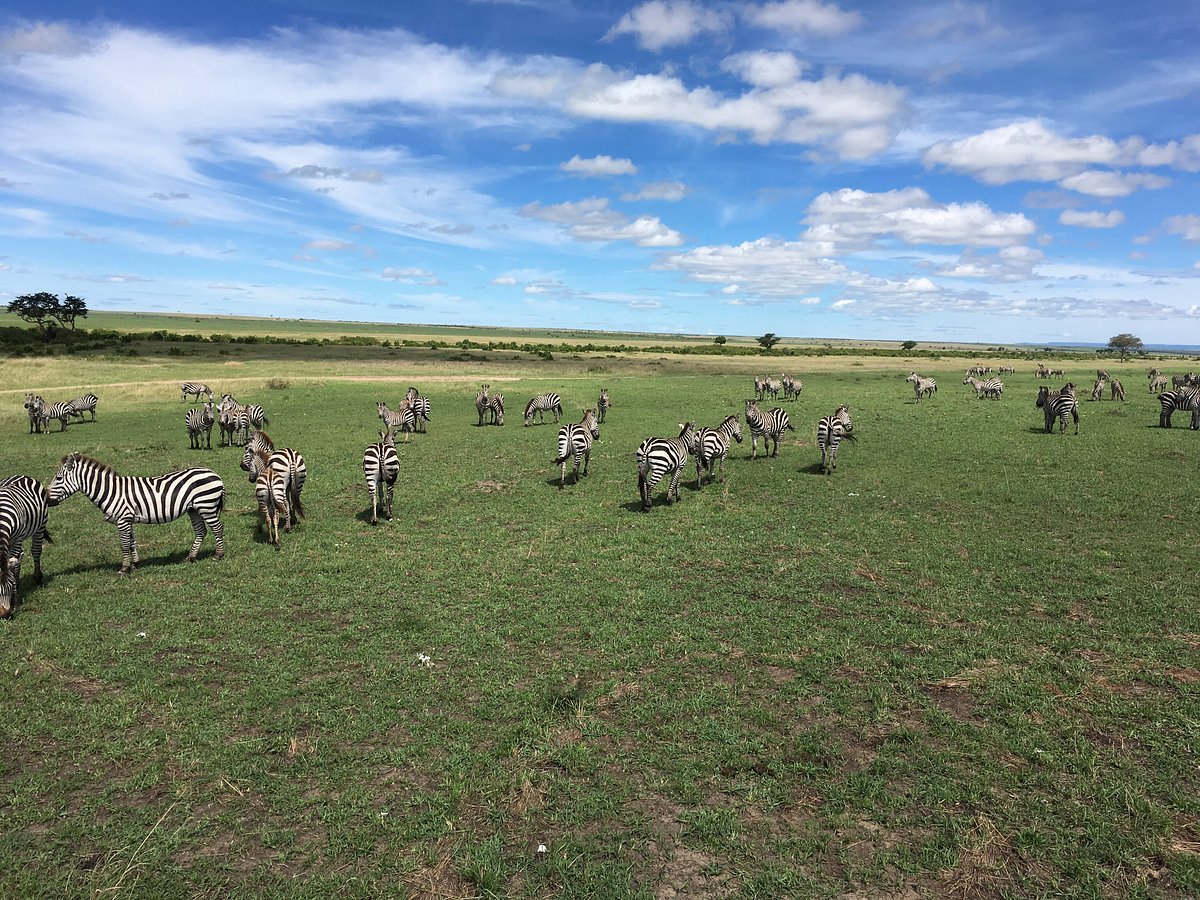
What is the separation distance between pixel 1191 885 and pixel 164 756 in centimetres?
1060

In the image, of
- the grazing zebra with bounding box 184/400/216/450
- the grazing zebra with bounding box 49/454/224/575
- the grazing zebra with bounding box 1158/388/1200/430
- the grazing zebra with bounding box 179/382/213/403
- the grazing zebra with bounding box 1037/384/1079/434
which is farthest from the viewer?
the grazing zebra with bounding box 179/382/213/403

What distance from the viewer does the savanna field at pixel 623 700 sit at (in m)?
6.29

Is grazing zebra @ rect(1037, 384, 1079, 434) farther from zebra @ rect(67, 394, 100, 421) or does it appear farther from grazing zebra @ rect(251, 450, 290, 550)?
zebra @ rect(67, 394, 100, 421)

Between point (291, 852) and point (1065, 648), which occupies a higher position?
point (1065, 648)

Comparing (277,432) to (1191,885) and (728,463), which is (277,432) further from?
(1191,885)

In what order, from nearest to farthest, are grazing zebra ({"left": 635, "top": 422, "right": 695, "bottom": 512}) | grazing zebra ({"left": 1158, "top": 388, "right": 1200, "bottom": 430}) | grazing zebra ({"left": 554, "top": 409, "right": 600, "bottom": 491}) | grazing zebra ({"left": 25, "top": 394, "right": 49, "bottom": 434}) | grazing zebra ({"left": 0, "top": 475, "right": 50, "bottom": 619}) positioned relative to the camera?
grazing zebra ({"left": 0, "top": 475, "right": 50, "bottom": 619}) < grazing zebra ({"left": 635, "top": 422, "right": 695, "bottom": 512}) < grazing zebra ({"left": 554, "top": 409, "right": 600, "bottom": 491}) < grazing zebra ({"left": 1158, "top": 388, "right": 1200, "bottom": 430}) < grazing zebra ({"left": 25, "top": 394, "right": 49, "bottom": 434})

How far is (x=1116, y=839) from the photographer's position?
20.8 feet

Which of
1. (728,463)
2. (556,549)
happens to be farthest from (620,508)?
(728,463)

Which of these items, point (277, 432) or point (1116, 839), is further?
point (277, 432)

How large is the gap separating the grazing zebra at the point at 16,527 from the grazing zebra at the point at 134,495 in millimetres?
702

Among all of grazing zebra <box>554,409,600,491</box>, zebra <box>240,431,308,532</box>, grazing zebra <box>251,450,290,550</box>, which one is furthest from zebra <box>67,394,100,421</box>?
grazing zebra <box>554,409,600,491</box>

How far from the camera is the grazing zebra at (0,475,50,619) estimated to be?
1154cm

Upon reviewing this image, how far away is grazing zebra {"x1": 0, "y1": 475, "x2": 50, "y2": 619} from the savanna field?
0.57 m

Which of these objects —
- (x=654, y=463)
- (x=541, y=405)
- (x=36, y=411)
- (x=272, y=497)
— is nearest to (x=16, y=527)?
(x=272, y=497)
